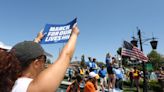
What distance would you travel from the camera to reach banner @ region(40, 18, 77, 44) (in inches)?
253

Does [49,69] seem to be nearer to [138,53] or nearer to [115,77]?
[115,77]

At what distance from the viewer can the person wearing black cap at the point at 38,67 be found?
6.61 feet

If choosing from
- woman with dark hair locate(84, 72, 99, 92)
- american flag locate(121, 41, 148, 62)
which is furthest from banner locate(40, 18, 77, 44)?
american flag locate(121, 41, 148, 62)

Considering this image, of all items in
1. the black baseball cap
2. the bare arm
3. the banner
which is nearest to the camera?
the bare arm

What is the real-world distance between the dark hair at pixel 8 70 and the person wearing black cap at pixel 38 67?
6 cm

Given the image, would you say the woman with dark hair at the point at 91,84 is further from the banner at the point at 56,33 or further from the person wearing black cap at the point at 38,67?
the person wearing black cap at the point at 38,67

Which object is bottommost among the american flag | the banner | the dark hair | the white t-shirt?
the white t-shirt

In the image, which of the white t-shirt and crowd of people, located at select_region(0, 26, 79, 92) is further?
the white t-shirt

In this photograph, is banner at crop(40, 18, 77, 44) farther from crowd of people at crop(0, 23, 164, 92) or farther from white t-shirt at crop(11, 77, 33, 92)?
white t-shirt at crop(11, 77, 33, 92)

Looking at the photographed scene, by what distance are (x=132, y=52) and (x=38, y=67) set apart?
17981 millimetres

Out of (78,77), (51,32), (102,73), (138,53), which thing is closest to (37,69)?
(51,32)

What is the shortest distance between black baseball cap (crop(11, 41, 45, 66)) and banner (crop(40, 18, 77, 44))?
12.4 feet

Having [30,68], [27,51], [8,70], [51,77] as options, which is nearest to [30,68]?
[30,68]

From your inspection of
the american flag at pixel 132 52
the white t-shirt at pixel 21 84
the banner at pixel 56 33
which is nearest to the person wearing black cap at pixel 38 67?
the white t-shirt at pixel 21 84
